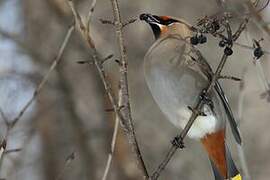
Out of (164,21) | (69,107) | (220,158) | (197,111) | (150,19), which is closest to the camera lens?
(197,111)

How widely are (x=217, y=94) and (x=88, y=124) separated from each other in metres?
2.52

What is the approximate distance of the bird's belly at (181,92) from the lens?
3.24 metres

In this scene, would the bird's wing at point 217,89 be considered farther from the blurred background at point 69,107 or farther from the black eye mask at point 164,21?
the blurred background at point 69,107

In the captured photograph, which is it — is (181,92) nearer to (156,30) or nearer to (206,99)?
(206,99)

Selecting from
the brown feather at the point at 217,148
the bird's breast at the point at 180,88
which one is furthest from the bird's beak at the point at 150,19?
the brown feather at the point at 217,148

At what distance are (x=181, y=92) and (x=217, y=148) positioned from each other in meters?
0.31

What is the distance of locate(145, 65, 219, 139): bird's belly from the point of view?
3240mm

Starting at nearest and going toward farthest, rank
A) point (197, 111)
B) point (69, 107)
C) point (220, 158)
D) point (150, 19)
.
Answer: point (197, 111), point (220, 158), point (150, 19), point (69, 107)

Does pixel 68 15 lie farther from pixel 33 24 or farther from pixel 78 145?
pixel 78 145

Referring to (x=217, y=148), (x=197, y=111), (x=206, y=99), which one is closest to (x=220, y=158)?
(x=217, y=148)

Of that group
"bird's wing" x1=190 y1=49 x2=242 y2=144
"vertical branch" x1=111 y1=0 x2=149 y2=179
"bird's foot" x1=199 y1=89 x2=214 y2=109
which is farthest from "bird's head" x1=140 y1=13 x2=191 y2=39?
"vertical branch" x1=111 y1=0 x2=149 y2=179

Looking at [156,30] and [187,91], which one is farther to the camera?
[156,30]

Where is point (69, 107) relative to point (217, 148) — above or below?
below

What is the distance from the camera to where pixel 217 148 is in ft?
10.5
